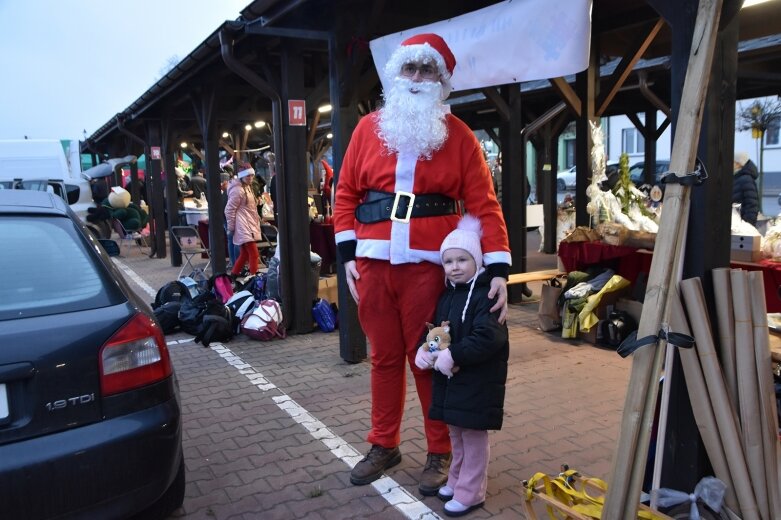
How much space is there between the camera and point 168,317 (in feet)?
21.6

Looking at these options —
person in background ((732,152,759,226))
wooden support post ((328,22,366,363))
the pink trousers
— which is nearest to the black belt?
the pink trousers

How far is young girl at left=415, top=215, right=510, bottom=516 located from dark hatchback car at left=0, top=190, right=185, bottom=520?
1101 mm

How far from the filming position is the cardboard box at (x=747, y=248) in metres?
4.43

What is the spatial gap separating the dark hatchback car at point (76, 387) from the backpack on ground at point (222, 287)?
4486mm

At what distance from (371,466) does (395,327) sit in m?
0.74

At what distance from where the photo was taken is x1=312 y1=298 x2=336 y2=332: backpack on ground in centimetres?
643

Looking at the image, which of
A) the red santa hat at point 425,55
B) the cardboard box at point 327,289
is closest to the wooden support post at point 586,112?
the cardboard box at point 327,289

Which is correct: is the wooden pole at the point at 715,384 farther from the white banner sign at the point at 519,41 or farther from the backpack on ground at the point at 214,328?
the backpack on ground at the point at 214,328

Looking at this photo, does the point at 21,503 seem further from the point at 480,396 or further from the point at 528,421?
the point at 528,421

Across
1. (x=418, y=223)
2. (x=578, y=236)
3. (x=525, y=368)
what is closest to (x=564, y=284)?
(x=578, y=236)

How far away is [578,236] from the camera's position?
596 centimetres

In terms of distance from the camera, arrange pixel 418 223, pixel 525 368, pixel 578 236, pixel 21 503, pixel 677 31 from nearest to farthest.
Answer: pixel 21 503 → pixel 677 31 → pixel 418 223 → pixel 525 368 → pixel 578 236

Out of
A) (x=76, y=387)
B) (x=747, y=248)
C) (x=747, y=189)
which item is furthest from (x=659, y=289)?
(x=747, y=189)

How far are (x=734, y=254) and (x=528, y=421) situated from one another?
2.03 m
